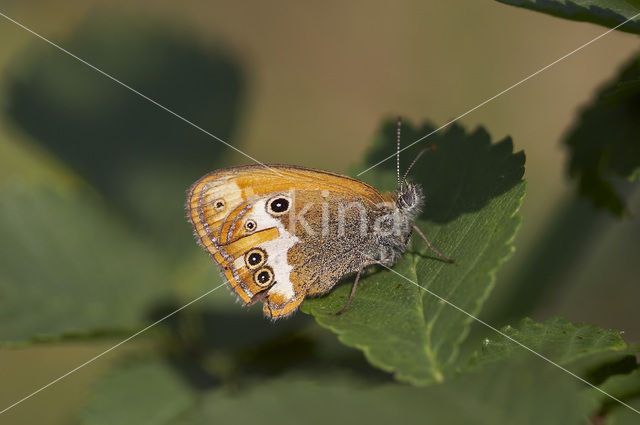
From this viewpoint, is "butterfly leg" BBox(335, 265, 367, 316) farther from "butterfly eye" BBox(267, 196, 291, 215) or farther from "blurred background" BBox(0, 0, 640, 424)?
"butterfly eye" BBox(267, 196, 291, 215)

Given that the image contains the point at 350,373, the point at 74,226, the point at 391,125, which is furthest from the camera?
the point at 74,226

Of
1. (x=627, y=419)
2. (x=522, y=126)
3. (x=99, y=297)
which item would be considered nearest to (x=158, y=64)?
(x=99, y=297)

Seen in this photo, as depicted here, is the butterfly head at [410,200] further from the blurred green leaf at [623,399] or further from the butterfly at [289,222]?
the blurred green leaf at [623,399]

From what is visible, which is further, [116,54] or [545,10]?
[116,54]

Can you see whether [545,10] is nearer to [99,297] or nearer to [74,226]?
[99,297]

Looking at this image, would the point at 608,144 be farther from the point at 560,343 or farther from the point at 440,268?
the point at 560,343

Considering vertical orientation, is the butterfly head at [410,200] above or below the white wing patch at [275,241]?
above

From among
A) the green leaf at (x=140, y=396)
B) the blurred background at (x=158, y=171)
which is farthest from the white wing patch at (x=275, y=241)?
the green leaf at (x=140, y=396)
